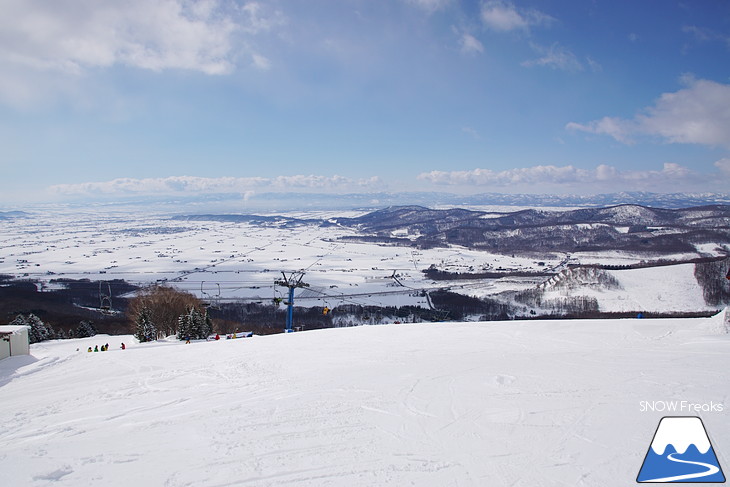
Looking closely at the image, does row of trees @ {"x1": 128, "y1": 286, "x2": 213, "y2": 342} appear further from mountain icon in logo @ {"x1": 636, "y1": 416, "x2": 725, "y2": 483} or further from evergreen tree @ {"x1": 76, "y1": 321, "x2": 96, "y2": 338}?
mountain icon in logo @ {"x1": 636, "y1": 416, "x2": 725, "y2": 483}

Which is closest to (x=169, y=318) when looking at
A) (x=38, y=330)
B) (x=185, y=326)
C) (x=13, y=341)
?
(x=185, y=326)

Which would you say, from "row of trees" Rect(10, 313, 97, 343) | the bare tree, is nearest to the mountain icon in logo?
the bare tree

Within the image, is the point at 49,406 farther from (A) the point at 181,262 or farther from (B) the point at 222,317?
(A) the point at 181,262

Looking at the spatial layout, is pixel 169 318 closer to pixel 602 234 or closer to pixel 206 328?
pixel 206 328

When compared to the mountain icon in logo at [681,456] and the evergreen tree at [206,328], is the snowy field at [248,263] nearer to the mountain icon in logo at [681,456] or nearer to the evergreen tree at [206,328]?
the evergreen tree at [206,328]

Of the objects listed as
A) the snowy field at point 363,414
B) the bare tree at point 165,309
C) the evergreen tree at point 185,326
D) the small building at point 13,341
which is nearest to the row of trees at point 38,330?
the bare tree at point 165,309

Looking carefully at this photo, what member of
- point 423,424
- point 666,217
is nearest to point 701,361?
point 423,424
